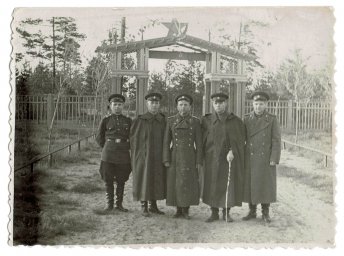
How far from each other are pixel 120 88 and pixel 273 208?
1794mm

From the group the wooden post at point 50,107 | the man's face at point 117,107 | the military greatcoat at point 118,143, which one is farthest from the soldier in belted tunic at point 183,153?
the wooden post at point 50,107

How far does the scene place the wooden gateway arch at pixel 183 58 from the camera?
140 inches

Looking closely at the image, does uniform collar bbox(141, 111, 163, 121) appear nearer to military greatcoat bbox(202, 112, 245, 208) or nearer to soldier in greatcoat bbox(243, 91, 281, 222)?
military greatcoat bbox(202, 112, 245, 208)

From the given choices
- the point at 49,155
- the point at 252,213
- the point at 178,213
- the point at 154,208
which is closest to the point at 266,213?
the point at 252,213

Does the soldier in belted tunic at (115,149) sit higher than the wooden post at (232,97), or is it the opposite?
the wooden post at (232,97)

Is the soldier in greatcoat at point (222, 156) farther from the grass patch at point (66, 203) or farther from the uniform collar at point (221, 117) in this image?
the grass patch at point (66, 203)

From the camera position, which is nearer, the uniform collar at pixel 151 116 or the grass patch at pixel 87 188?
the uniform collar at pixel 151 116

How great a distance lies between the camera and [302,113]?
368 centimetres

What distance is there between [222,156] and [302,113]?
932 millimetres

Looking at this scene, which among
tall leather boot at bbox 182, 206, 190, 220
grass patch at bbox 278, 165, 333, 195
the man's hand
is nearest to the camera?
the man's hand

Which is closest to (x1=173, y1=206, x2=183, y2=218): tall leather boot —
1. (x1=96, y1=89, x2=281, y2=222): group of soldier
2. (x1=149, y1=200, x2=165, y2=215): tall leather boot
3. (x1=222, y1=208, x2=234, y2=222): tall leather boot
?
(x1=96, y1=89, x2=281, y2=222): group of soldier

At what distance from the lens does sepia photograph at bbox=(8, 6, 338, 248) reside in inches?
135

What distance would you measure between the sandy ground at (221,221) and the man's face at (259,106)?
505 mm

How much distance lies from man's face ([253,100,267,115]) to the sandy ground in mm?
505
